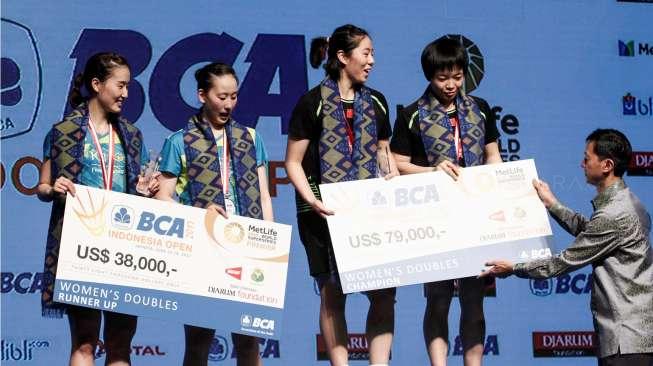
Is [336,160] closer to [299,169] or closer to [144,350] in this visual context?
[299,169]

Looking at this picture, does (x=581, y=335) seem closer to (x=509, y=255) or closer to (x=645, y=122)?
(x=645, y=122)

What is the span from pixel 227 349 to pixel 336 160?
1755 mm

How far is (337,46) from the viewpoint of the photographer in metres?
4.47

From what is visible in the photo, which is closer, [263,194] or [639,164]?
[263,194]

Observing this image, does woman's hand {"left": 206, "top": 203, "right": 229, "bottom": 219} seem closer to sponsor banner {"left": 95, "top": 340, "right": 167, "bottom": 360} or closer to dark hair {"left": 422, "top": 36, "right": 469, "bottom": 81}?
dark hair {"left": 422, "top": 36, "right": 469, "bottom": 81}

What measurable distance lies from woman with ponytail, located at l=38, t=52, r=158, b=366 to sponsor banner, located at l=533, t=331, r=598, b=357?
263 centimetres

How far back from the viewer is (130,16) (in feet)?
18.9

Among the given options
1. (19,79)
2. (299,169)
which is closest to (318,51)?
(299,169)

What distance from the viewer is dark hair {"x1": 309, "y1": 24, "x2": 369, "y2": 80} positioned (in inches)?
175

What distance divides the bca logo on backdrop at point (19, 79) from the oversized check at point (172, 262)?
5.43ft

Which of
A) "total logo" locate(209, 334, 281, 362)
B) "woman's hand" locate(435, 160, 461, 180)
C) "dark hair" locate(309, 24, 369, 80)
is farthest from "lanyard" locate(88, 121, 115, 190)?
"total logo" locate(209, 334, 281, 362)

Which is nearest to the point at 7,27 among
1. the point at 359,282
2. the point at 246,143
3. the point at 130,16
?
the point at 130,16

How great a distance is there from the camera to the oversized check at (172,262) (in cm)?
407

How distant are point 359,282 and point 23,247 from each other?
6.81 feet
